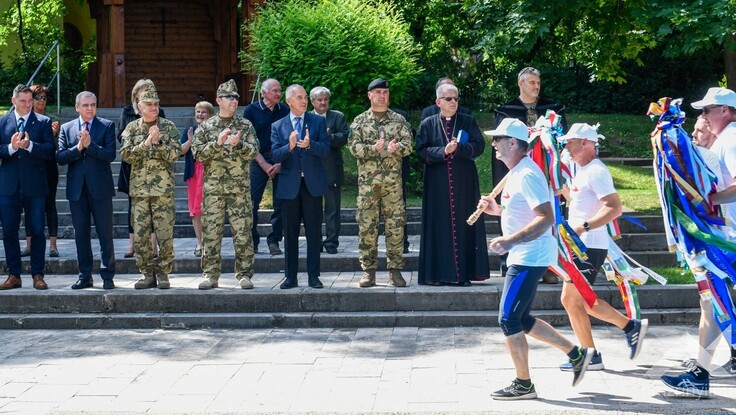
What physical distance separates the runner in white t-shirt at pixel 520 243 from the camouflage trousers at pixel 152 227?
4970mm

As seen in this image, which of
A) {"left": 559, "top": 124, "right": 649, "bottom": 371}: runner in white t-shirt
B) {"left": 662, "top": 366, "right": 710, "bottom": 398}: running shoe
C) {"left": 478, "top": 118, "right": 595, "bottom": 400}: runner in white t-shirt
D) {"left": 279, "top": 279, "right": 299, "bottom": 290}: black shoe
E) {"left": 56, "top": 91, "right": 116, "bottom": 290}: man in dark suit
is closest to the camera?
{"left": 478, "top": 118, "right": 595, "bottom": 400}: runner in white t-shirt

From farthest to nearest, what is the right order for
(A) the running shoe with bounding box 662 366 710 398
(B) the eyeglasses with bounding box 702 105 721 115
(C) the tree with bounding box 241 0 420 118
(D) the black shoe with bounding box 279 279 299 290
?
1. (C) the tree with bounding box 241 0 420 118
2. (D) the black shoe with bounding box 279 279 299 290
3. (B) the eyeglasses with bounding box 702 105 721 115
4. (A) the running shoe with bounding box 662 366 710 398

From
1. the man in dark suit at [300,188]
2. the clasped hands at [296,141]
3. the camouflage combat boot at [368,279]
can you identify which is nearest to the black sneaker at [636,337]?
the camouflage combat boot at [368,279]

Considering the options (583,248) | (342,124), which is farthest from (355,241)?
(583,248)

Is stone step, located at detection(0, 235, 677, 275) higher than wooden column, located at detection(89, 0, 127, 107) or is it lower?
lower

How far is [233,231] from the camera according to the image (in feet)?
39.0

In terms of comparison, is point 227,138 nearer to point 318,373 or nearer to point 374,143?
point 374,143

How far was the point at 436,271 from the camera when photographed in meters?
12.0

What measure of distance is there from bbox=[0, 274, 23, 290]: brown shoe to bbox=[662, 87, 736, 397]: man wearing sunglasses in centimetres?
741

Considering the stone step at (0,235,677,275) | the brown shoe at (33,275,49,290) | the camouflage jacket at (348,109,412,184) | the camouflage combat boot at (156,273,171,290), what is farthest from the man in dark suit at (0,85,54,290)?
the camouflage jacket at (348,109,412,184)

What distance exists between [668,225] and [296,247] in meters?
4.60

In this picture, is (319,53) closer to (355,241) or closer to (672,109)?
(355,241)

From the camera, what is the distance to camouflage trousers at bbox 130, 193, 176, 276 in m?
11.9

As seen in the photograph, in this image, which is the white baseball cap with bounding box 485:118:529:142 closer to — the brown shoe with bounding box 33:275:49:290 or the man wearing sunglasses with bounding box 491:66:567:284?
the man wearing sunglasses with bounding box 491:66:567:284
